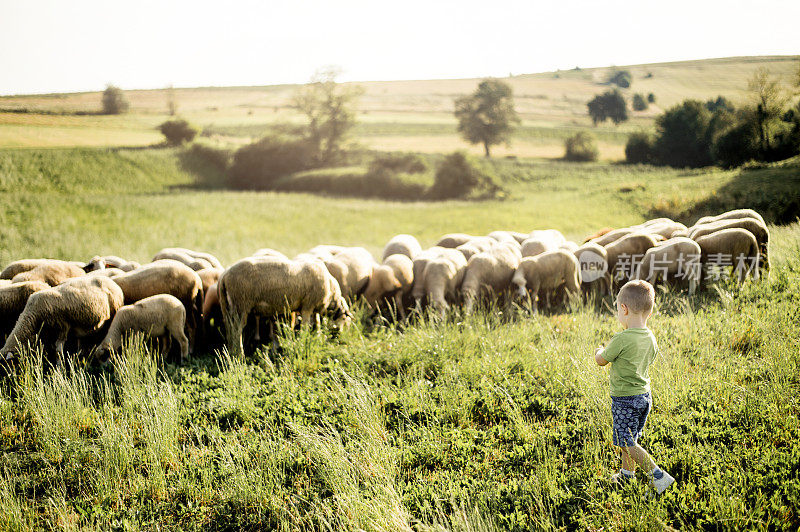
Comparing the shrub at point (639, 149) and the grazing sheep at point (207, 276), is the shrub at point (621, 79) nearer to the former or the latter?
the shrub at point (639, 149)

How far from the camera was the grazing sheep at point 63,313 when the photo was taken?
6621 mm

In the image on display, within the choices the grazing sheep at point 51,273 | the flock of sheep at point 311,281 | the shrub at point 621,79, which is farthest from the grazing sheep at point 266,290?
the shrub at point 621,79

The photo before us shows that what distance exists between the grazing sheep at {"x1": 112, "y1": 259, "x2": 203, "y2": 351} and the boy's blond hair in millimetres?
6493

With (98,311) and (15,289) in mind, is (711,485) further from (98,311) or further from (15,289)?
(15,289)

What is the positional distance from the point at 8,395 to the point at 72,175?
1878cm

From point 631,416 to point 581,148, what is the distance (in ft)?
155

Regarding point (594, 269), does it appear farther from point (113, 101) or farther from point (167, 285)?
point (113, 101)

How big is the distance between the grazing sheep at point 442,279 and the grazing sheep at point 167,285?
154 inches

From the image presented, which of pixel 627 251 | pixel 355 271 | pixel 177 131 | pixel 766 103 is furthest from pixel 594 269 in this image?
pixel 177 131

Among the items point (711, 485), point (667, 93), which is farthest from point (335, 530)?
point (667, 93)

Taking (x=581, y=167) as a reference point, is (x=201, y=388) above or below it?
below

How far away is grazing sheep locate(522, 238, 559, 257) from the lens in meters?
11.3

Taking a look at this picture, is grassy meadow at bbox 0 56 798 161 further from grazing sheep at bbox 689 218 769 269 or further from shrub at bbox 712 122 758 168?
grazing sheep at bbox 689 218 769 269

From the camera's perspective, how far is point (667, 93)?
180 feet
